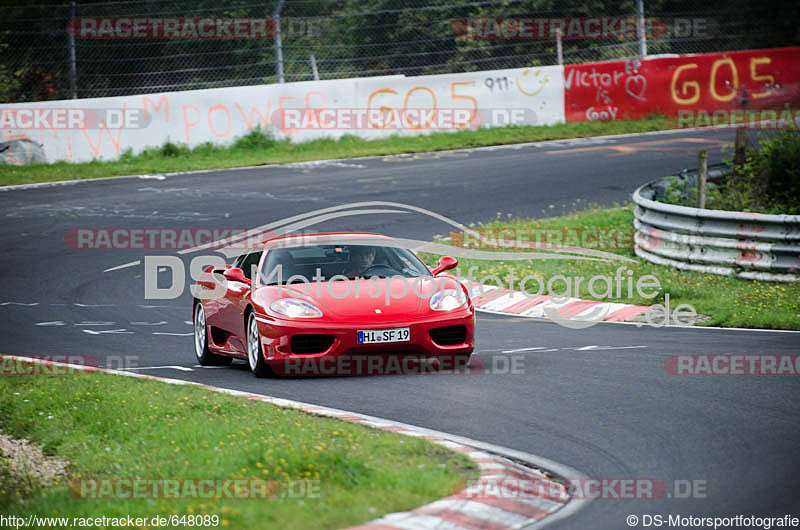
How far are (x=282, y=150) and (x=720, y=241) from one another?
42.2ft

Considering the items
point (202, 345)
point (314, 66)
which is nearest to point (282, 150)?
point (314, 66)

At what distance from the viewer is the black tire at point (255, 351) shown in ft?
31.4

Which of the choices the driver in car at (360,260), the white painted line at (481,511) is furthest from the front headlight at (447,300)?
the white painted line at (481,511)

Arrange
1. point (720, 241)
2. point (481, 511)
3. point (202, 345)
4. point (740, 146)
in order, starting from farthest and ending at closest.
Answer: point (740, 146)
point (720, 241)
point (202, 345)
point (481, 511)

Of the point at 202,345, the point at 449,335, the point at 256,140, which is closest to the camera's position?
the point at 449,335

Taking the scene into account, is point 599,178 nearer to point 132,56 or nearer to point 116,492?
point 132,56

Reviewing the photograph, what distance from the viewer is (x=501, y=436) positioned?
280 inches

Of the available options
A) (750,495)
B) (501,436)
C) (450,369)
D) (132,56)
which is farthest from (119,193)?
(750,495)

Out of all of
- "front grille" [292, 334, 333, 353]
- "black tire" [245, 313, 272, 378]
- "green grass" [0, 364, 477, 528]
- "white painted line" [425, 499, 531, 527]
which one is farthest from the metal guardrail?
"white painted line" [425, 499, 531, 527]

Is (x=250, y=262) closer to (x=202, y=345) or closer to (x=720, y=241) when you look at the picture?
(x=202, y=345)

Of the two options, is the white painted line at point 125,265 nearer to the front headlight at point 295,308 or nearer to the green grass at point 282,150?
the green grass at point 282,150

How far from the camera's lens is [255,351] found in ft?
32.1

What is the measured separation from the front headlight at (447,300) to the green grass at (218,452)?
79.9 inches

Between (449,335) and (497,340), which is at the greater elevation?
(449,335)
